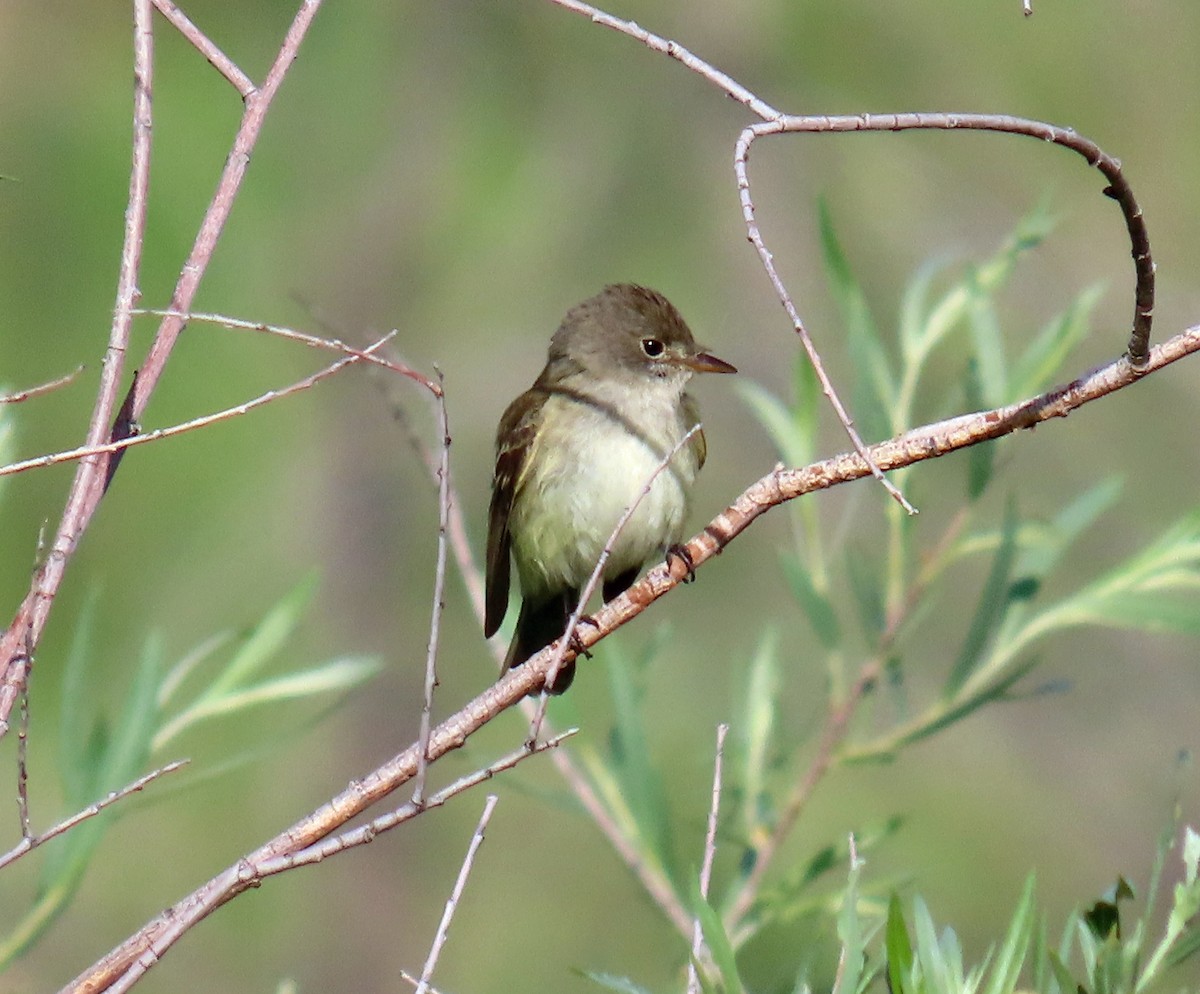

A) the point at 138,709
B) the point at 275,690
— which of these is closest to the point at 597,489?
the point at 275,690

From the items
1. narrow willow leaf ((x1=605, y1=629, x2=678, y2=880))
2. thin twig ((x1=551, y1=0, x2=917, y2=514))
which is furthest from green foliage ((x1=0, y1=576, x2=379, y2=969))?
thin twig ((x1=551, y1=0, x2=917, y2=514))

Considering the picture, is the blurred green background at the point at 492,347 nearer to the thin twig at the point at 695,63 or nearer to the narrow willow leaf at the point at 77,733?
the narrow willow leaf at the point at 77,733

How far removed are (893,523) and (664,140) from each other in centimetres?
431

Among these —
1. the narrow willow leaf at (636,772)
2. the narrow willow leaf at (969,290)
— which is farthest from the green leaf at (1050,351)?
the narrow willow leaf at (636,772)

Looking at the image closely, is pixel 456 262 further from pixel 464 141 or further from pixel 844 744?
pixel 844 744

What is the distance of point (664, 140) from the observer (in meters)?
7.14

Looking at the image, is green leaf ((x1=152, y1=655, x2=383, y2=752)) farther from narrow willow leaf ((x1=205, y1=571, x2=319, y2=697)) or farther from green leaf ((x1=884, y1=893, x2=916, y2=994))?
green leaf ((x1=884, y1=893, x2=916, y2=994))

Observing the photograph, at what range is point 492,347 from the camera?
284 inches

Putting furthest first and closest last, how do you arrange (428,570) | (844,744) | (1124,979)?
(428,570) → (844,744) → (1124,979)

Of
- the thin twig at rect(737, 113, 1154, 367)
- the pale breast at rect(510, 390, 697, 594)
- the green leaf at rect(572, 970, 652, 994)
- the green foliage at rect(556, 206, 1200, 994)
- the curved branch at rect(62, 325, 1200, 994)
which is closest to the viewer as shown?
the thin twig at rect(737, 113, 1154, 367)

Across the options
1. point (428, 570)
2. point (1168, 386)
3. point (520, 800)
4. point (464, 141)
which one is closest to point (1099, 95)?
point (1168, 386)

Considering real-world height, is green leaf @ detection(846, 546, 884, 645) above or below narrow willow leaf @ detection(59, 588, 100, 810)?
below

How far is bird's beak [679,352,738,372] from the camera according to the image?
379cm

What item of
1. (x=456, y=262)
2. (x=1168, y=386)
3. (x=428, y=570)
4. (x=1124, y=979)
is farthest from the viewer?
(x=456, y=262)
